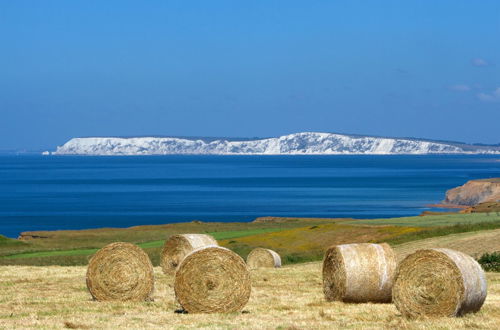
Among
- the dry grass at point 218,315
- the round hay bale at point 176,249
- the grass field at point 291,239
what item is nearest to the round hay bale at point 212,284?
the dry grass at point 218,315

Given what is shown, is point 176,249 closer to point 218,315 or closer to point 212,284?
point 212,284

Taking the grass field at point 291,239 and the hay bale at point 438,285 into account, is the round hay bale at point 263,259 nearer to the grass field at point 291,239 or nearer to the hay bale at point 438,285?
the grass field at point 291,239

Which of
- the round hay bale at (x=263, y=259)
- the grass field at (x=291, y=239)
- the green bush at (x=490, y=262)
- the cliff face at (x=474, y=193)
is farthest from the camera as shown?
the cliff face at (x=474, y=193)

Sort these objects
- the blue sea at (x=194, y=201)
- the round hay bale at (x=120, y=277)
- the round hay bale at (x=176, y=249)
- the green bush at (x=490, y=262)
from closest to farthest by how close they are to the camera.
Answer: the round hay bale at (x=120, y=277)
the green bush at (x=490, y=262)
the round hay bale at (x=176, y=249)
the blue sea at (x=194, y=201)

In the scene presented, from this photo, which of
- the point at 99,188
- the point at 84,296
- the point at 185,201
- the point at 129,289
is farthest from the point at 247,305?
the point at 99,188

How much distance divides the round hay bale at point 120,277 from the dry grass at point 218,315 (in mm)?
494

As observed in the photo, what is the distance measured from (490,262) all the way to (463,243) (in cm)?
538

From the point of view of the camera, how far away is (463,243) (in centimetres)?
3503

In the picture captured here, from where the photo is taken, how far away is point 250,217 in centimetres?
10056

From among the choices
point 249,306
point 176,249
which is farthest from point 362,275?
point 176,249

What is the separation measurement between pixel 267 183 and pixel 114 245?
16045 cm

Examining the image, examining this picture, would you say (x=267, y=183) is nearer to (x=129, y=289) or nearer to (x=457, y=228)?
(x=457, y=228)

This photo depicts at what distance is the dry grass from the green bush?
387 centimetres

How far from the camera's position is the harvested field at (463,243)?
33094mm
